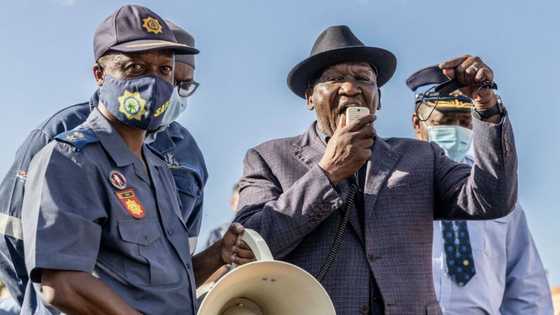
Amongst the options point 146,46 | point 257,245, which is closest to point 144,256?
point 257,245

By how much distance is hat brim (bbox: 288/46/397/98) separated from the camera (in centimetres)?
523

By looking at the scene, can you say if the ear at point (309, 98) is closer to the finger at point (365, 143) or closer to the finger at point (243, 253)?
the finger at point (365, 143)

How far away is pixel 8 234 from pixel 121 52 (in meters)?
0.95

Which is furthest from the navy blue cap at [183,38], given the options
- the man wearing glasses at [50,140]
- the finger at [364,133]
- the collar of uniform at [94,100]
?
the finger at [364,133]

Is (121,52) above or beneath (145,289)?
above

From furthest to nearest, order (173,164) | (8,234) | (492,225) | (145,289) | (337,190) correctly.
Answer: (492,225) < (173,164) < (337,190) < (8,234) < (145,289)

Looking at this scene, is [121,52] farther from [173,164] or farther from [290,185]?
[173,164]

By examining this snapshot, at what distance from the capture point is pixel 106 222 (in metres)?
3.97

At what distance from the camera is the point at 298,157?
5.14m

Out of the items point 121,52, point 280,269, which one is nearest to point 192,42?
point 121,52

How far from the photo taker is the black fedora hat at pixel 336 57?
5.23 meters

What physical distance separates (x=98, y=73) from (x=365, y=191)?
1.45 meters

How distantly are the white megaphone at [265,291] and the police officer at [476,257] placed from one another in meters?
1.99

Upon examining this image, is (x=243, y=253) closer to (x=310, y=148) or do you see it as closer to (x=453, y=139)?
(x=310, y=148)
